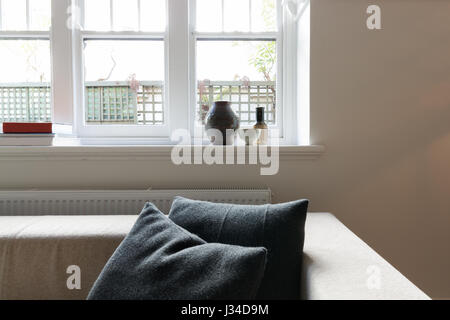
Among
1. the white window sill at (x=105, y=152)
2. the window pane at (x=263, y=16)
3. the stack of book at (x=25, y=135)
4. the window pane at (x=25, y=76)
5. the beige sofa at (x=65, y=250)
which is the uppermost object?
the window pane at (x=263, y=16)

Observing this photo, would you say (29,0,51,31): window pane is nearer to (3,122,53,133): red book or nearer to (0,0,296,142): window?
(0,0,296,142): window

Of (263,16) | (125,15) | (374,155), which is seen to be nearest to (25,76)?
(125,15)

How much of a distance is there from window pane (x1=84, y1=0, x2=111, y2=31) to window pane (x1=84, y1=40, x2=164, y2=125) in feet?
0.27

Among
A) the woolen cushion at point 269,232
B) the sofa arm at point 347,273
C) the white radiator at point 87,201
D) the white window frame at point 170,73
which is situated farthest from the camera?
the white window frame at point 170,73

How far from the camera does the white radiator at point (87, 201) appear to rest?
1620 millimetres

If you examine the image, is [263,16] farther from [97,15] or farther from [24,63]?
[24,63]

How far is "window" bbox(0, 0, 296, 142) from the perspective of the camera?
1.93m

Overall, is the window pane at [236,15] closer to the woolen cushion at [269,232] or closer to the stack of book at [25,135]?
the stack of book at [25,135]

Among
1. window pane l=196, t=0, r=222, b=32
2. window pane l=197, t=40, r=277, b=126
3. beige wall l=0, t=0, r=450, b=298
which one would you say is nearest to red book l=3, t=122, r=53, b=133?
beige wall l=0, t=0, r=450, b=298

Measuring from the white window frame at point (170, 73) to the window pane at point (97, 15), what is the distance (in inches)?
1.8

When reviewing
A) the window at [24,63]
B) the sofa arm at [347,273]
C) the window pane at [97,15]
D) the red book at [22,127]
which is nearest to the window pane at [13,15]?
the window at [24,63]

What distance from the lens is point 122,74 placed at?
6.41 feet

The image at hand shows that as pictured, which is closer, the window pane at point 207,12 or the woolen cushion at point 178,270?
the woolen cushion at point 178,270

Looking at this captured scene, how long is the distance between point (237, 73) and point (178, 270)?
1.37 m
